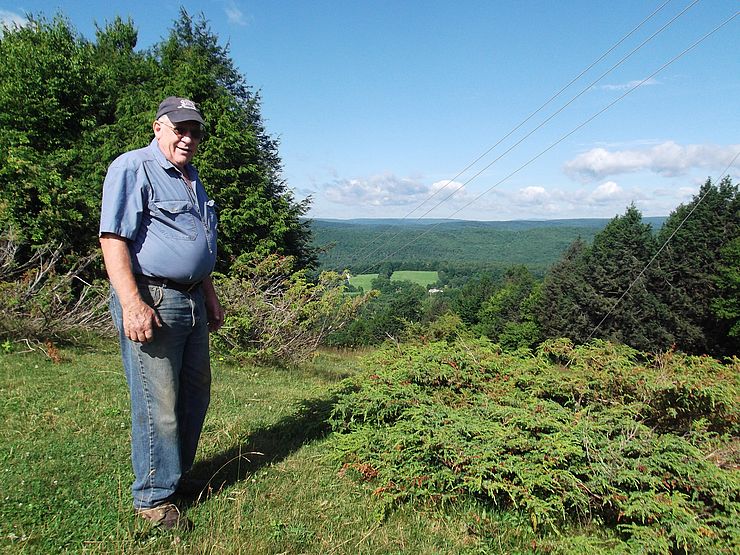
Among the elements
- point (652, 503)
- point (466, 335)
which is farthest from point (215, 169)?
point (652, 503)

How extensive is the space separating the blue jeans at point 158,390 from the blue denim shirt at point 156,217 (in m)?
0.14

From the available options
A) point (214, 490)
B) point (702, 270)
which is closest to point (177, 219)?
point (214, 490)

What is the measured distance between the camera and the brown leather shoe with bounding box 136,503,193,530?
87.6 inches

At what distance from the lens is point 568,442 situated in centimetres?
256

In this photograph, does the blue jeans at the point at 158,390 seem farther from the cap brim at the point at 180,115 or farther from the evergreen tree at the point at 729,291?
the evergreen tree at the point at 729,291

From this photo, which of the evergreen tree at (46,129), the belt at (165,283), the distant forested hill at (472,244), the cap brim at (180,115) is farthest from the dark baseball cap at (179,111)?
the distant forested hill at (472,244)

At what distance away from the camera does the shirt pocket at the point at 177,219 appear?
87.0 inches

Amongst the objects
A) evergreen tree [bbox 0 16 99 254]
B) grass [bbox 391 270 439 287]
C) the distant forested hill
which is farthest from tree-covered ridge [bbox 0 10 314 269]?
the distant forested hill

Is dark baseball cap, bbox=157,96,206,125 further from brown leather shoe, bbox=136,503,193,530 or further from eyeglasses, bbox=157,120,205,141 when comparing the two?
brown leather shoe, bbox=136,503,193,530

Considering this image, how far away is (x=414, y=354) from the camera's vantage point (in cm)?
384

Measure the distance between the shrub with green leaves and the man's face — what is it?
1.95 metres

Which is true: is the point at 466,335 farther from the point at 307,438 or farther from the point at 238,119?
the point at 238,119

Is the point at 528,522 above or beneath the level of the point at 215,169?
beneath

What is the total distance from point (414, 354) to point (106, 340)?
5600 mm
